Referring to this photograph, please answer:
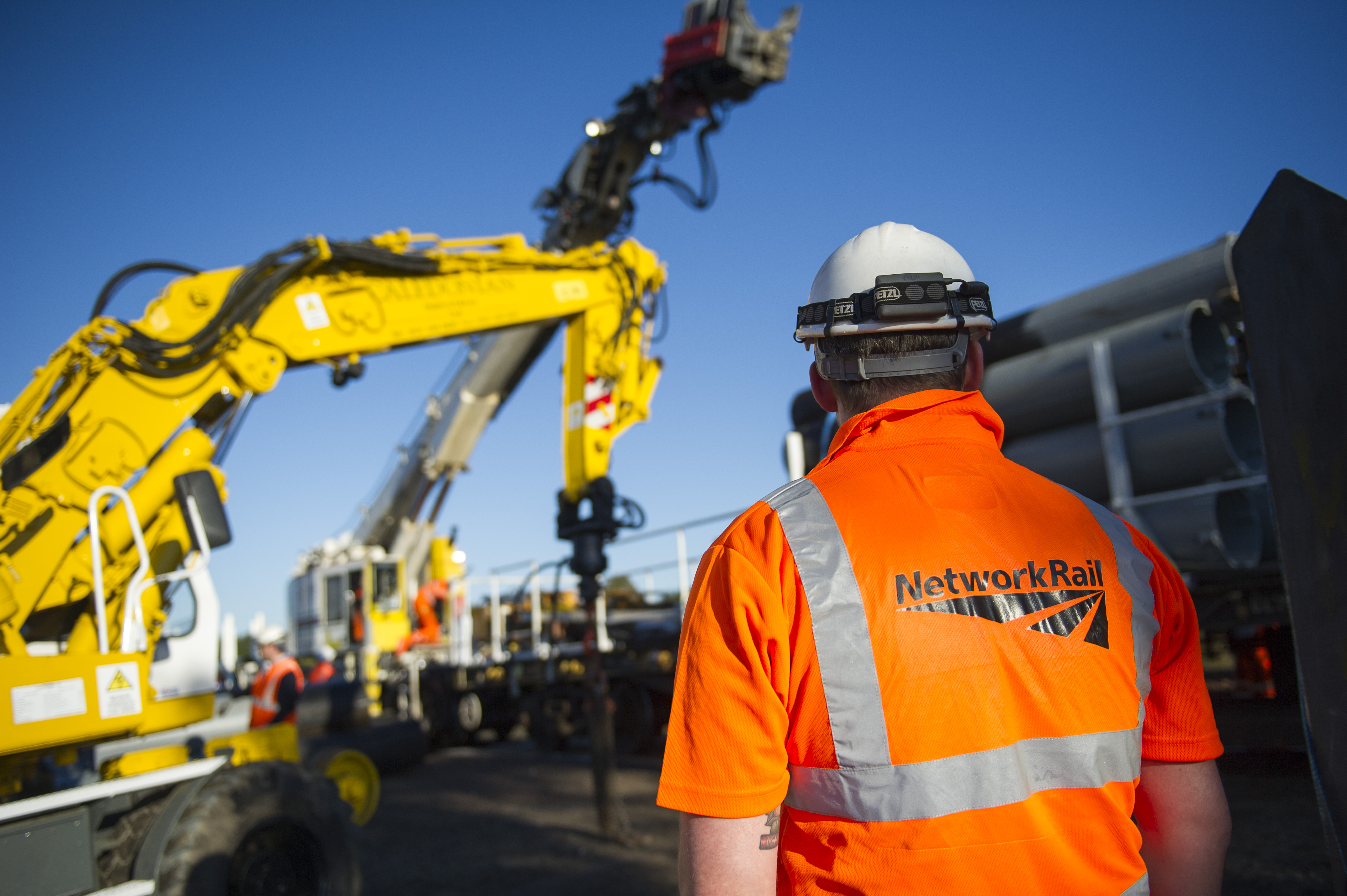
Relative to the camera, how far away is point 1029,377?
6.63 meters

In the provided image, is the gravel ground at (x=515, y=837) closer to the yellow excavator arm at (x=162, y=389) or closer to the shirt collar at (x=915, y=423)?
the yellow excavator arm at (x=162, y=389)

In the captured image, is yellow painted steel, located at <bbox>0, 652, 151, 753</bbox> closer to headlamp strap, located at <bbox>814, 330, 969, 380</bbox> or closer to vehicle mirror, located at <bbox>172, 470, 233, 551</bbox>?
vehicle mirror, located at <bbox>172, 470, 233, 551</bbox>

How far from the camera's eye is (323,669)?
34.5 feet

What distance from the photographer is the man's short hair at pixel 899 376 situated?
1.41m

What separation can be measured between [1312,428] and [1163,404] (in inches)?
166

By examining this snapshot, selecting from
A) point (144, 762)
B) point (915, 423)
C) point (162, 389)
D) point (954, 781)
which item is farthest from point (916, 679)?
point (144, 762)

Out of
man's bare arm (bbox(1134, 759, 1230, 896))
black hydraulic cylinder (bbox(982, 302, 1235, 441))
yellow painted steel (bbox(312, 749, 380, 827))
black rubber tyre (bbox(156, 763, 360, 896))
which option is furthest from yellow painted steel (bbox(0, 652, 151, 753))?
black hydraulic cylinder (bbox(982, 302, 1235, 441))

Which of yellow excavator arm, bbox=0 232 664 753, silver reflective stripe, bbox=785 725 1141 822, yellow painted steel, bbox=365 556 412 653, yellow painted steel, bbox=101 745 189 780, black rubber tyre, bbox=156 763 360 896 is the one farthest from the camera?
yellow painted steel, bbox=365 556 412 653

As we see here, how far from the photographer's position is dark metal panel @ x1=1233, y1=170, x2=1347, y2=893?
1.92 metres

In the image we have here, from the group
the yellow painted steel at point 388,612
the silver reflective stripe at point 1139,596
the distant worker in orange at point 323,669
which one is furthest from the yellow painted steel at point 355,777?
the silver reflective stripe at point 1139,596

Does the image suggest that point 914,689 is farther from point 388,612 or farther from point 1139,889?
point 388,612

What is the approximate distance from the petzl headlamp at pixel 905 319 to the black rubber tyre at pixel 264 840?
3.91 m

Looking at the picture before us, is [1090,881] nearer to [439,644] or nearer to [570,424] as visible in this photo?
[570,424]

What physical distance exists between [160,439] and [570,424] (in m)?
3.24
